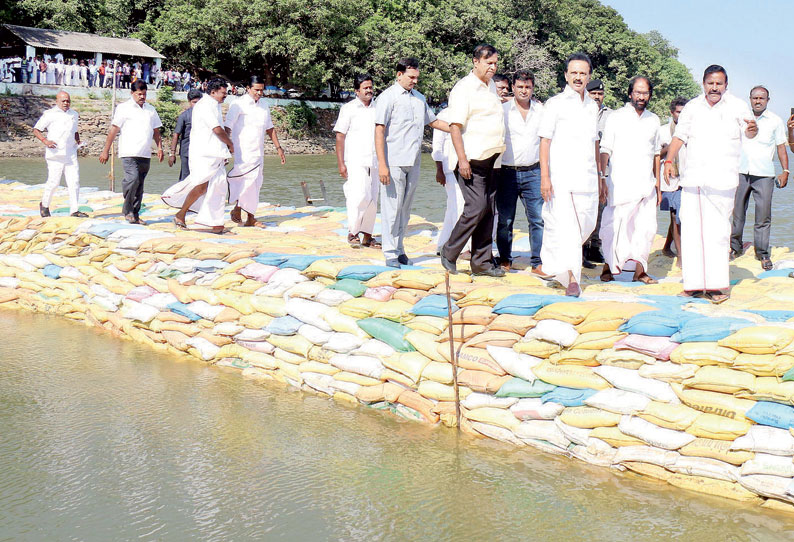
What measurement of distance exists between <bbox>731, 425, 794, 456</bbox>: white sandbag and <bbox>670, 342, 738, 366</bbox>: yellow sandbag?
30 cm

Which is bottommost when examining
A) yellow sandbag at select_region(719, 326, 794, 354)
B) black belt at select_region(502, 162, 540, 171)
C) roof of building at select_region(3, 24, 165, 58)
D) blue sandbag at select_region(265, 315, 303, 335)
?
blue sandbag at select_region(265, 315, 303, 335)

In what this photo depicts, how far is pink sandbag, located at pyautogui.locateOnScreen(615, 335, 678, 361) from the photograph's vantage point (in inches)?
138

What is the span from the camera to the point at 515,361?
3.93m

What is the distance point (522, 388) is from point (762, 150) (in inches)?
162

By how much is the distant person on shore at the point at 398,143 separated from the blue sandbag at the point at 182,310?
136 cm

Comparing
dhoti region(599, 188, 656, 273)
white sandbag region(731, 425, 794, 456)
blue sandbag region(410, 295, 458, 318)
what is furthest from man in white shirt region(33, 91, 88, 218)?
white sandbag region(731, 425, 794, 456)

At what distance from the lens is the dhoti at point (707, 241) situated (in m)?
4.43

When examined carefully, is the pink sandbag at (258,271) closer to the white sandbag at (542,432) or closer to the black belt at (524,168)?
the black belt at (524,168)

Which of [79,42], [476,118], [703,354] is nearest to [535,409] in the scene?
[703,354]

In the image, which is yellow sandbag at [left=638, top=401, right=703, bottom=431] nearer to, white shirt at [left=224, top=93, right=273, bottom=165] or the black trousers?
the black trousers

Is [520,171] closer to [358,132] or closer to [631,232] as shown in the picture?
[631,232]

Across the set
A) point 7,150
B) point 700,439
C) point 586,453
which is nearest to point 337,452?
point 586,453

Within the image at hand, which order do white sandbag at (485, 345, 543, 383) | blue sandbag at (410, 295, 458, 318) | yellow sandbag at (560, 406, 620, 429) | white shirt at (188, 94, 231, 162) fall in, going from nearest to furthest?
yellow sandbag at (560, 406, 620, 429), white sandbag at (485, 345, 543, 383), blue sandbag at (410, 295, 458, 318), white shirt at (188, 94, 231, 162)

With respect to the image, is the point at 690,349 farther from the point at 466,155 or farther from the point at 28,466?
the point at 28,466
